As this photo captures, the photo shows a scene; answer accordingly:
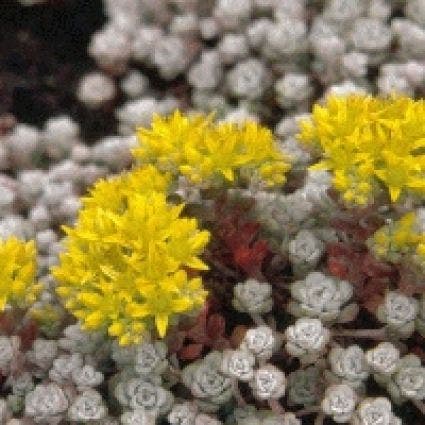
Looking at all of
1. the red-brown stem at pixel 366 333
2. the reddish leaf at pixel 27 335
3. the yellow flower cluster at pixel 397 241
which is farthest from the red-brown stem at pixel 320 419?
the reddish leaf at pixel 27 335

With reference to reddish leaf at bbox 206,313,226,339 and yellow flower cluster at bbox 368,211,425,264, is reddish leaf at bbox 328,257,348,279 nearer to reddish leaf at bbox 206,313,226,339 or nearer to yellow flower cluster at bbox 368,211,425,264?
yellow flower cluster at bbox 368,211,425,264

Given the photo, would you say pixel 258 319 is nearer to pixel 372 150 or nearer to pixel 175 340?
pixel 175 340

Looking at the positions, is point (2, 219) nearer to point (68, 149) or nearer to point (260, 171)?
point (68, 149)

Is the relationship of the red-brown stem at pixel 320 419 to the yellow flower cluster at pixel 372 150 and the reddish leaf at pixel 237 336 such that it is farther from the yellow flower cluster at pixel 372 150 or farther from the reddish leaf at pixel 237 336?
the yellow flower cluster at pixel 372 150

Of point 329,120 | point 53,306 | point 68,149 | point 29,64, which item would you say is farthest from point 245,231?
point 29,64

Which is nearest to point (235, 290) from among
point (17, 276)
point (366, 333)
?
point (366, 333)

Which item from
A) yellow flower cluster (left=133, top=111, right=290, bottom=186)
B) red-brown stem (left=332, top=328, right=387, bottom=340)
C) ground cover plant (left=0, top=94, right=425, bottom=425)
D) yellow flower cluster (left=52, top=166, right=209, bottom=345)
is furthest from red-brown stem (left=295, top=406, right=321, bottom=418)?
yellow flower cluster (left=133, top=111, right=290, bottom=186)
